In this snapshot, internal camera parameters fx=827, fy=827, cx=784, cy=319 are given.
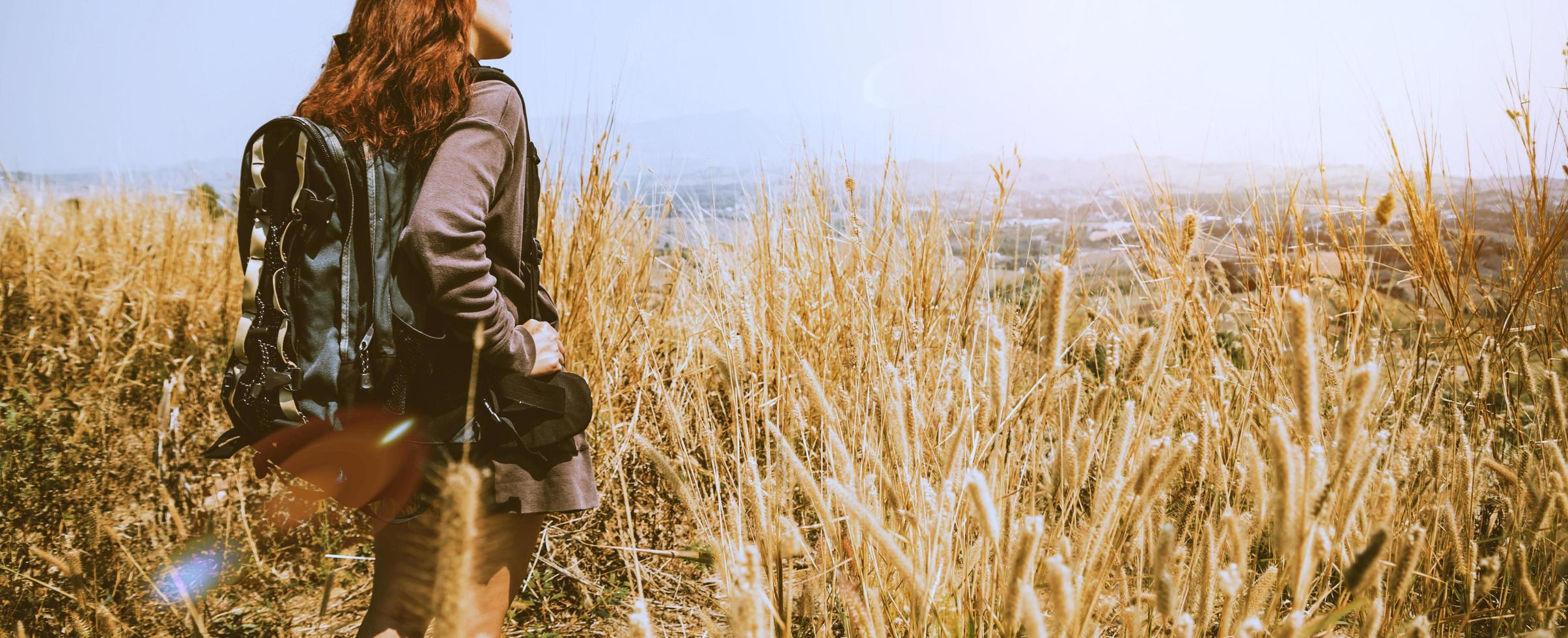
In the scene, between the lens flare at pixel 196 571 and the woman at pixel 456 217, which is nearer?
the woman at pixel 456 217

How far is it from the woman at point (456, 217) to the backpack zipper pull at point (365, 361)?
0.11 m

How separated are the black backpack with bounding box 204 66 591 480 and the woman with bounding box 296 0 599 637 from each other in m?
0.05

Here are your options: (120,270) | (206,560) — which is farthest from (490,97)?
(120,270)

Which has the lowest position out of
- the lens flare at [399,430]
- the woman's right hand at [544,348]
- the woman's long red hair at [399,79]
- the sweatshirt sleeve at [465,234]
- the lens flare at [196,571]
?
the lens flare at [196,571]

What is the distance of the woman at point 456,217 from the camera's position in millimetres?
1255

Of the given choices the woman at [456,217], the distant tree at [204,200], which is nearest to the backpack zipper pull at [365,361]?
the woman at [456,217]

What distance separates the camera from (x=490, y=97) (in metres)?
1.38

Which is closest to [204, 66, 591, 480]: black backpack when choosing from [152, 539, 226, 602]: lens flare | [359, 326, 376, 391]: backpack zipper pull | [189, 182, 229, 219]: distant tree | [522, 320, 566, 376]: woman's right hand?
[359, 326, 376, 391]: backpack zipper pull

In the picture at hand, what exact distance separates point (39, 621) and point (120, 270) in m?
2.84

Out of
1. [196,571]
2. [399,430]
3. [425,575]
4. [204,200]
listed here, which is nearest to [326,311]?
[399,430]

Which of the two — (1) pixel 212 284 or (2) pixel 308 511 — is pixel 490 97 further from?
(1) pixel 212 284

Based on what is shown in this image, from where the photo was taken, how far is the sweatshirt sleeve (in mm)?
1223

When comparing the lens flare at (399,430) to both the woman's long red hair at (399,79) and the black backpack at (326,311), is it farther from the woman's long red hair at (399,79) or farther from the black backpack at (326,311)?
the woman's long red hair at (399,79)

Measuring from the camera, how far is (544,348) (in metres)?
1.44
